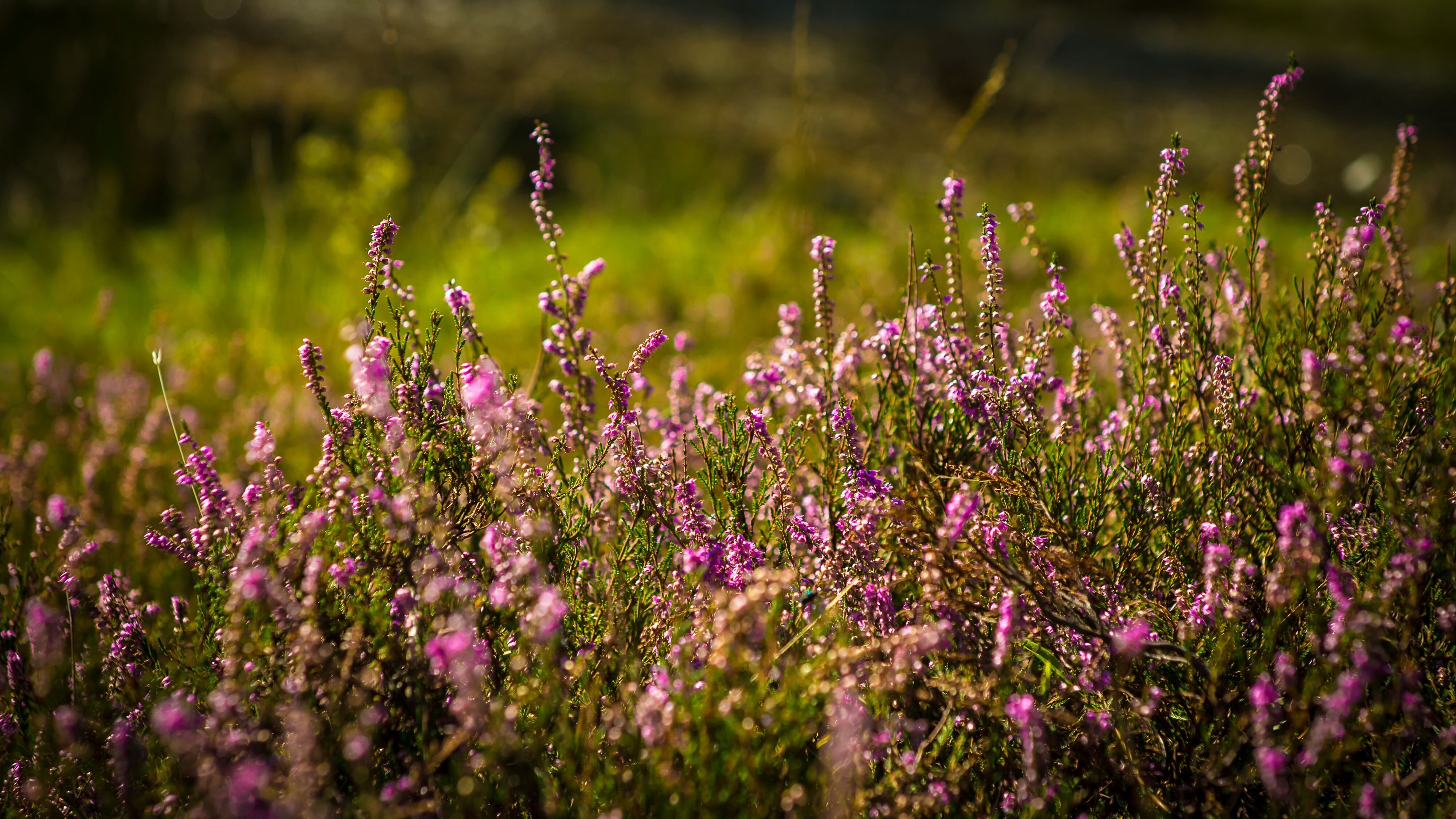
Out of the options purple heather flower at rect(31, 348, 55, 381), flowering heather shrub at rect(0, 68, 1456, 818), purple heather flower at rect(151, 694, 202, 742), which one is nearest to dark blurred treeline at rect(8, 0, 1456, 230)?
purple heather flower at rect(31, 348, 55, 381)

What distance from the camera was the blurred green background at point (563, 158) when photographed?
4.91 m

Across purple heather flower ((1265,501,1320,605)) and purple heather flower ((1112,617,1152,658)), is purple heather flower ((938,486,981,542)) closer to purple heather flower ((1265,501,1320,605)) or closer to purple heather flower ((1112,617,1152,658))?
purple heather flower ((1112,617,1152,658))

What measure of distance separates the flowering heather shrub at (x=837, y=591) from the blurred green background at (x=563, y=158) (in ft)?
3.26

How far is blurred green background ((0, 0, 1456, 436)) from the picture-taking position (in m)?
4.91

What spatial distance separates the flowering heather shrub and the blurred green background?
0.99 metres

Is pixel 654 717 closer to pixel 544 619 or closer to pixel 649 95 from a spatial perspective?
pixel 544 619

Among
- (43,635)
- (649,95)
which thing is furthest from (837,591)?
(649,95)

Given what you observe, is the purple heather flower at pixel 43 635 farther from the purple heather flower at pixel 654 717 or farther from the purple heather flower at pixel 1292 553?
the purple heather flower at pixel 1292 553

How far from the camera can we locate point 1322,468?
5.57 ft

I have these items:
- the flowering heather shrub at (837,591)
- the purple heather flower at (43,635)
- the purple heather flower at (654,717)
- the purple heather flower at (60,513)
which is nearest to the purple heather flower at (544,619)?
the flowering heather shrub at (837,591)

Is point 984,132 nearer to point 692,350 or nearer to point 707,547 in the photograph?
point 692,350

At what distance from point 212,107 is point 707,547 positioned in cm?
747

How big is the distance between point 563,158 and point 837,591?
7.16 m

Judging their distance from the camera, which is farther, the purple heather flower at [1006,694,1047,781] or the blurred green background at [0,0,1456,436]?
the blurred green background at [0,0,1456,436]
